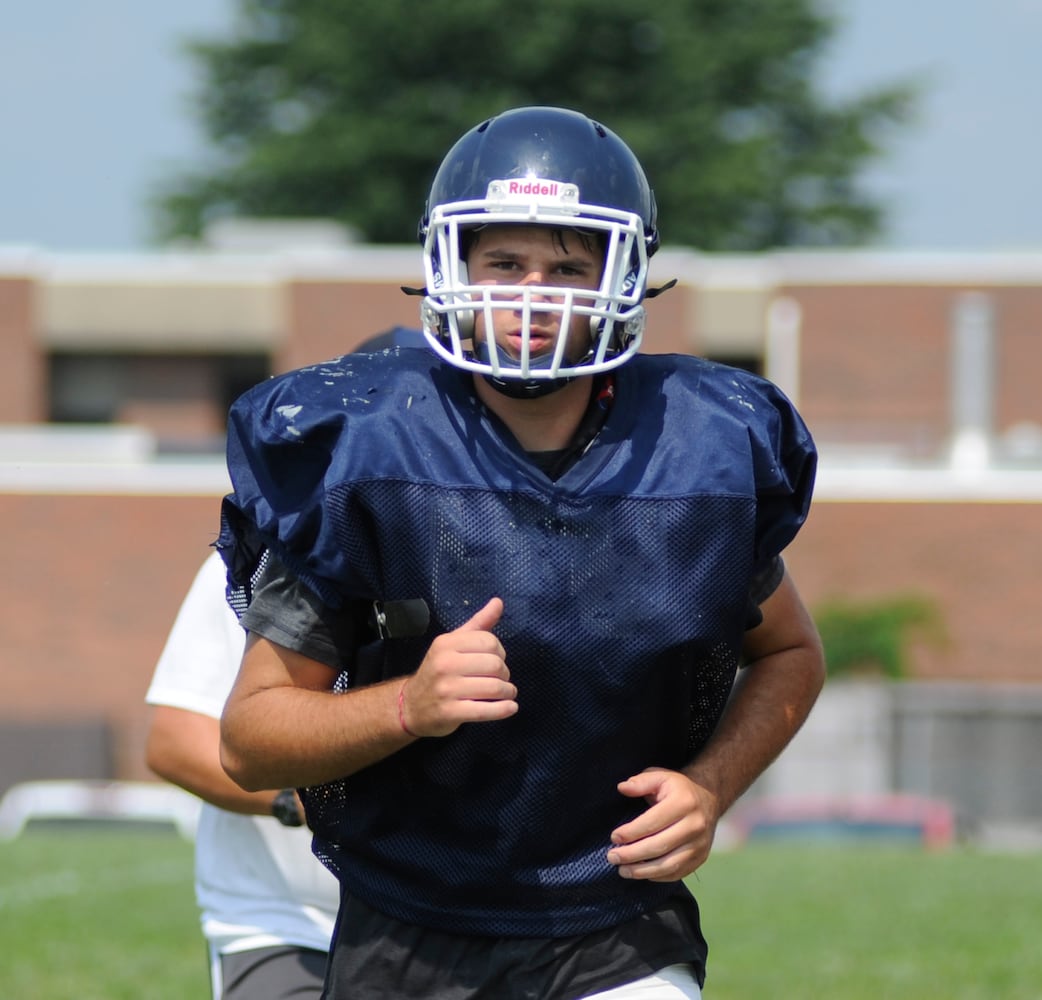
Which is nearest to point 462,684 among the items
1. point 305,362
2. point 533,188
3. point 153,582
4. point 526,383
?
point 526,383

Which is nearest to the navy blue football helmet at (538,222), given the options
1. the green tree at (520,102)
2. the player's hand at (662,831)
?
the player's hand at (662,831)

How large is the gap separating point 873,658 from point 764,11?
803 inches

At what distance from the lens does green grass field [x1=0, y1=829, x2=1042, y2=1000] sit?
7566mm

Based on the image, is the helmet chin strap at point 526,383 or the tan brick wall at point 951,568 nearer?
the helmet chin strap at point 526,383

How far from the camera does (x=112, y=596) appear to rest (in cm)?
3200

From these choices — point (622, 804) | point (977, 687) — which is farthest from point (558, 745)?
point (977, 687)

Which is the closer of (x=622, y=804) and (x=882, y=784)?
(x=622, y=804)

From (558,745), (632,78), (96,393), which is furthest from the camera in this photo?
(632,78)

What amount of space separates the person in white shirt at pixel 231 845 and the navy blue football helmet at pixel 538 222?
47.3 inches

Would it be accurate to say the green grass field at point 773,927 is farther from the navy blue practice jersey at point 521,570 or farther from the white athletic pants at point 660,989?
the navy blue practice jersey at point 521,570

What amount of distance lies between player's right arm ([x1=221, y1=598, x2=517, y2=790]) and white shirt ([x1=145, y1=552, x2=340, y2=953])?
956 millimetres

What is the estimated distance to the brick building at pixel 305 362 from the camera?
31.2 meters

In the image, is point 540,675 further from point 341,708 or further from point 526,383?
point 526,383

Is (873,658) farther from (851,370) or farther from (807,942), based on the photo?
(807,942)
